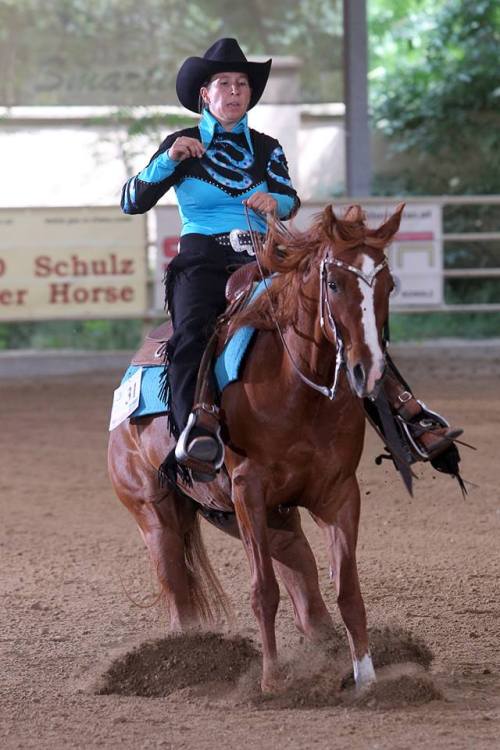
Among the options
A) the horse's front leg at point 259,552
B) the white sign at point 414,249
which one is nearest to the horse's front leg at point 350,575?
the horse's front leg at point 259,552

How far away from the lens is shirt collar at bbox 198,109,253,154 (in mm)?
4738

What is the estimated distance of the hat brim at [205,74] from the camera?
471 cm

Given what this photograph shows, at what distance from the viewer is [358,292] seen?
3.81m

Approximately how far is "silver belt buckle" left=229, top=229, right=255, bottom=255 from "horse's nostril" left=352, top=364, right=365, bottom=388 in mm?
1127

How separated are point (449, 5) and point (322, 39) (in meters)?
3.65

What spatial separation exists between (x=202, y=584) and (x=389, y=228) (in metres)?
1.92

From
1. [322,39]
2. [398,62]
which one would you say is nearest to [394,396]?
[322,39]

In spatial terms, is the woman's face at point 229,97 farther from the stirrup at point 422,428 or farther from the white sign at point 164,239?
the white sign at point 164,239

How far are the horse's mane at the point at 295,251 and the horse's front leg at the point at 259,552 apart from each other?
1.84 feet

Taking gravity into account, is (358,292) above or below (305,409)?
above

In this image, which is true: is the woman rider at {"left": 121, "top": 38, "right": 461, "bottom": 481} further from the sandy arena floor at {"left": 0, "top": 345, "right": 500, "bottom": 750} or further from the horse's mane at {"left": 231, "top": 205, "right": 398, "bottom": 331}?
the sandy arena floor at {"left": 0, "top": 345, "right": 500, "bottom": 750}

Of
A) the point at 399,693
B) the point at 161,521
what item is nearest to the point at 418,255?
the point at 161,521

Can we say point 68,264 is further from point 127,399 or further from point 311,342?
point 311,342

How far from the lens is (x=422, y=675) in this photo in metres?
4.22
